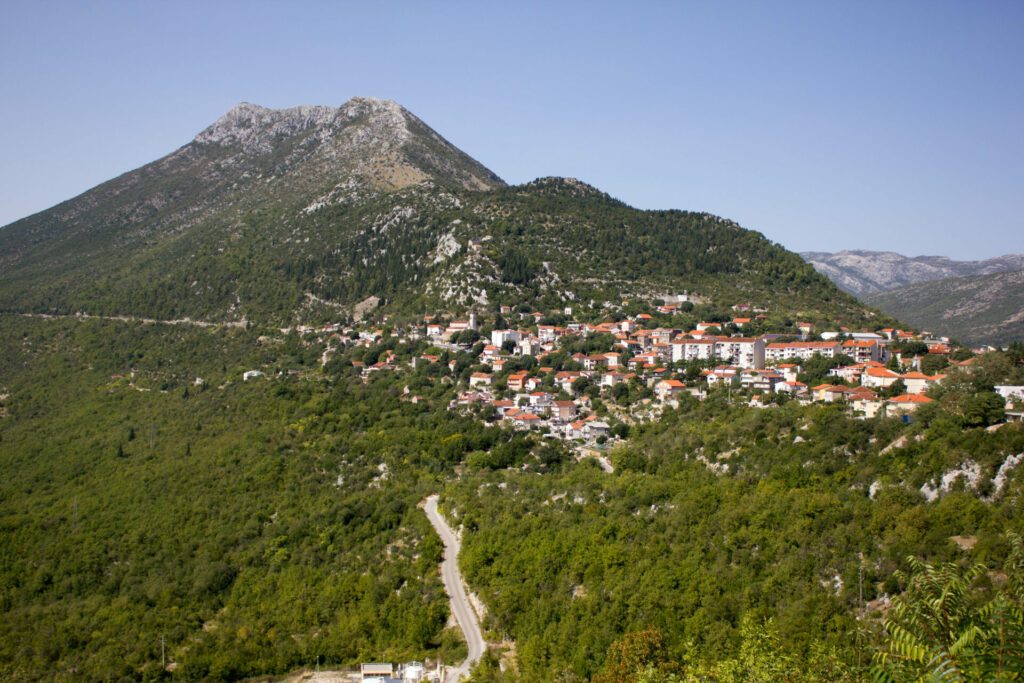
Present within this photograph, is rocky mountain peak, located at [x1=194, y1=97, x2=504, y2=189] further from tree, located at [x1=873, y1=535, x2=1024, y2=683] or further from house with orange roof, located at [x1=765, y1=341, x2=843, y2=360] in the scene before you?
tree, located at [x1=873, y1=535, x2=1024, y2=683]

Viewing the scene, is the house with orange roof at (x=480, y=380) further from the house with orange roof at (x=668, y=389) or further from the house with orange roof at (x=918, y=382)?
the house with orange roof at (x=918, y=382)

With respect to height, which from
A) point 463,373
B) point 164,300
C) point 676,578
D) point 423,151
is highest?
point 423,151

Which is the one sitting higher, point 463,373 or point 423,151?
point 423,151

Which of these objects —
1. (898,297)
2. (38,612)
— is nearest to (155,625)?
(38,612)

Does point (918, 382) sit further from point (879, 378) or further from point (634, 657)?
point (634, 657)

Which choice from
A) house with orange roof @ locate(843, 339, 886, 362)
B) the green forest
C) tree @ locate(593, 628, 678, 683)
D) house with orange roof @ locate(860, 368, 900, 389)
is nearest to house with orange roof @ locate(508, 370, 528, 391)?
the green forest

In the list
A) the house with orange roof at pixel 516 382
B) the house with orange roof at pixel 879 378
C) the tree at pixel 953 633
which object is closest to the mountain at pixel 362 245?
the house with orange roof at pixel 516 382

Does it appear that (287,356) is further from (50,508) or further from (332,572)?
(332,572)
